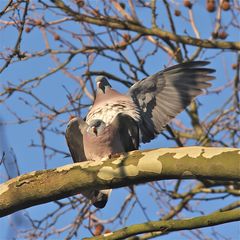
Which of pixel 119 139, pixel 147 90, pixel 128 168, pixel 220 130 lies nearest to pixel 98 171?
pixel 128 168

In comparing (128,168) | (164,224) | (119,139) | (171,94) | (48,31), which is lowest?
(164,224)

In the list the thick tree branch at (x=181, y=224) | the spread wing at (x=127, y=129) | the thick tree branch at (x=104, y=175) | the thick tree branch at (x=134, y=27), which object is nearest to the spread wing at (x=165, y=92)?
the spread wing at (x=127, y=129)

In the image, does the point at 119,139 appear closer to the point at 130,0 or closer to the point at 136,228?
the point at 136,228

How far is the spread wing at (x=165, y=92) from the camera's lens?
4.32 m

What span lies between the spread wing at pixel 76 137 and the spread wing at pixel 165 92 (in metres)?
0.54

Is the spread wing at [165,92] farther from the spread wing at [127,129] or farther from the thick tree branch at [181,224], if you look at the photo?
the thick tree branch at [181,224]

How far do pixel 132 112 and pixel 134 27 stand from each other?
160cm

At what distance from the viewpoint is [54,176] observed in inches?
110

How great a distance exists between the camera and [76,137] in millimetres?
3936

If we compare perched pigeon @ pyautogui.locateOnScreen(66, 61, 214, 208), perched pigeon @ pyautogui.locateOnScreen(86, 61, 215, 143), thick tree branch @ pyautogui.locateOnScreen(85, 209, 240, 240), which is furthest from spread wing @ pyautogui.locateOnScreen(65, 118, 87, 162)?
thick tree branch @ pyautogui.locateOnScreen(85, 209, 240, 240)

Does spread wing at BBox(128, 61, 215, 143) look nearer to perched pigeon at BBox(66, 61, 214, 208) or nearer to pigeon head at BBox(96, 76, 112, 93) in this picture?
perched pigeon at BBox(66, 61, 214, 208)

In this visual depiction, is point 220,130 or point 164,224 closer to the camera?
point 164,224

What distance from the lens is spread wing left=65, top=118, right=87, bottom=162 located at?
12.6ft

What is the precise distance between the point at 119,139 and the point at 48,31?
2196 mm
